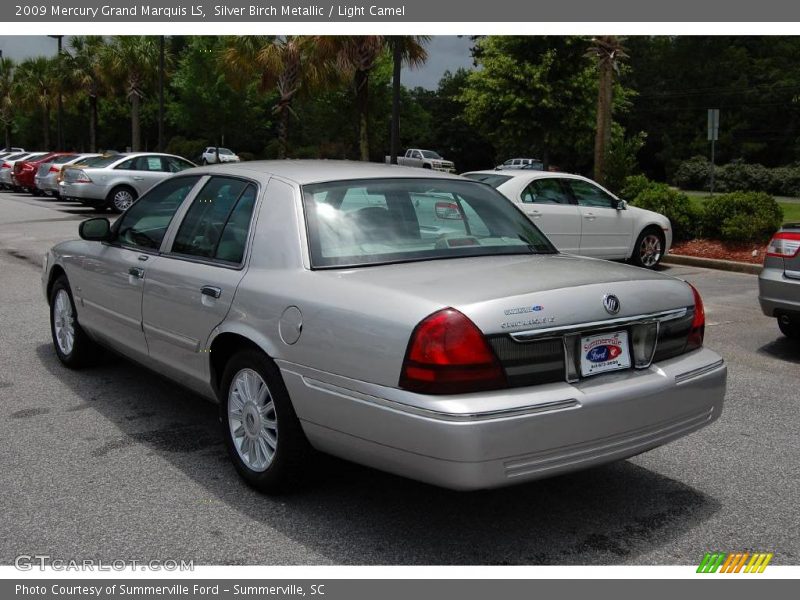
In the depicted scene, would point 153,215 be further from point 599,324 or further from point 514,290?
point 599,324

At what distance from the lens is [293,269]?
4.09 metres

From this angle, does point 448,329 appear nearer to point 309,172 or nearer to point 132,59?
point 309,172

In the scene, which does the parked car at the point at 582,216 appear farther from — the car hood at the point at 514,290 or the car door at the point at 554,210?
the car hood at the point at 514,290

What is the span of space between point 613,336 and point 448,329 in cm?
80

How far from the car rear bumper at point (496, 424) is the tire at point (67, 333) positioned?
3044 millimetres

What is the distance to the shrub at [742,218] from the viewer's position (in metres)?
14.3

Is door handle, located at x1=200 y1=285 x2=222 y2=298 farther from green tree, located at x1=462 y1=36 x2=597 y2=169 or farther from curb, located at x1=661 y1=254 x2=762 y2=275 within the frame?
green tree, located at x1=462 y1=36 x2=597 y2=169

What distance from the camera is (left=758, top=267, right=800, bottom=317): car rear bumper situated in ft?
24.0

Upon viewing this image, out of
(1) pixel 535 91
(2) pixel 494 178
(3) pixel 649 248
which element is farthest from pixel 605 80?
(1) pixel 535 91

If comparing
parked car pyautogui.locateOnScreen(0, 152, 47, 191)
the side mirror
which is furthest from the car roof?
parked car pyautogui.locateOnScreen(0, 152, 47, 191)

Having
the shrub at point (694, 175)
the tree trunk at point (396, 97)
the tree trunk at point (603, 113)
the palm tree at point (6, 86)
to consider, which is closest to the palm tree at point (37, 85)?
the palm tree at point (6, 86)

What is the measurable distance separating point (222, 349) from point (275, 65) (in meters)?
26.6

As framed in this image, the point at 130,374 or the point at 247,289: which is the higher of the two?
the point at 247,289
